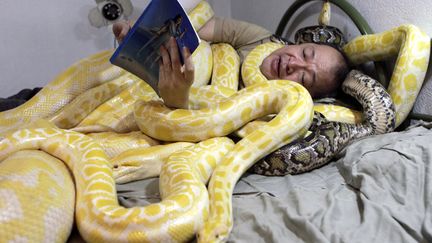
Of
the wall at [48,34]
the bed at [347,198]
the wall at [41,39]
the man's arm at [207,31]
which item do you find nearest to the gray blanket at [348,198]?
the bed at [347,198]

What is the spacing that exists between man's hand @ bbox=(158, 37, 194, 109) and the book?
25 mm

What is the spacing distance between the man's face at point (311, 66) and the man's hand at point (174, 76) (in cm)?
83

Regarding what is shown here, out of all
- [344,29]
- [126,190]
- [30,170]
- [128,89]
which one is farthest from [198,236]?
[344,29]

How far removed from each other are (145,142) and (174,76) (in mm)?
358

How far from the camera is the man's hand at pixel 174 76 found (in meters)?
1.43

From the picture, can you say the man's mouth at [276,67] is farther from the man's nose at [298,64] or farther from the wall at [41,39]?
the wall at [41,39]

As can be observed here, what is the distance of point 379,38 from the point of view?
204 cm

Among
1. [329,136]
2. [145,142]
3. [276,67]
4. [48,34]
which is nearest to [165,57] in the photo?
[145,142]

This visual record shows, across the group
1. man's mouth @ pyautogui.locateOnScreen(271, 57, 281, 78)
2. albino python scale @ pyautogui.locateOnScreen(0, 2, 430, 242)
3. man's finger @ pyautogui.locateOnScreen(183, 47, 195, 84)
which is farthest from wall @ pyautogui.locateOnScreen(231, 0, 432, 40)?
man's finger @ pyautogui.locateOnScreen(183, 47, 195, 84)

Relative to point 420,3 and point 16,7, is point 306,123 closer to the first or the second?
point 420,3

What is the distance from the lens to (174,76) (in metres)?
1.53

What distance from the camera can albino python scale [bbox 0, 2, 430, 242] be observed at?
3.37 ft

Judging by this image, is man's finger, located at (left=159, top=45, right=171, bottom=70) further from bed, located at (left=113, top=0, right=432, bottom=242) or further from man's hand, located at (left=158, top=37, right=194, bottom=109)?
bed, located at (left=113, top=0, right=432, bottom=242)

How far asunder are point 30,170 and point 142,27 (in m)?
0.62
